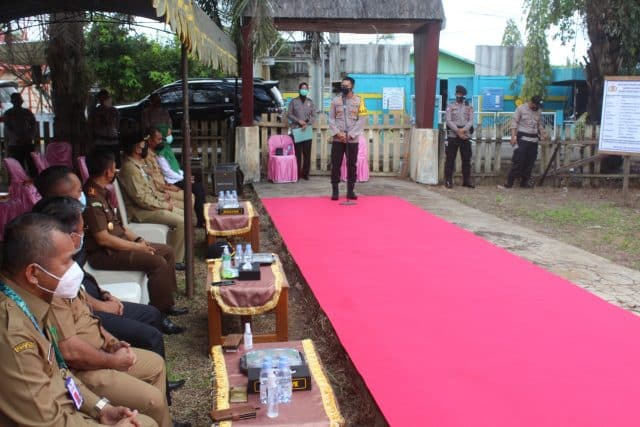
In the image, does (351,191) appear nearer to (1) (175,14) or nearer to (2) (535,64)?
(1) (175,14)

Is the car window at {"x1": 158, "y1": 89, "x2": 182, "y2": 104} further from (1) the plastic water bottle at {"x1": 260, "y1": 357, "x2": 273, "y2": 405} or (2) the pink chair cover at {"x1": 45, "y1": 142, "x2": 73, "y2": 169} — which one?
(1) the plastic water bottle at {"x1": 260, "y1": 357, "x2": 273, "y2": 405}

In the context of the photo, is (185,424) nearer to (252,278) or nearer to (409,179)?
(252,278)

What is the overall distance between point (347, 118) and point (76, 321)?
6532 mm

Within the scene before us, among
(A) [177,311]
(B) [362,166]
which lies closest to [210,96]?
(B) [362,166]

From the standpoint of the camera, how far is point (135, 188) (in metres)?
5.80

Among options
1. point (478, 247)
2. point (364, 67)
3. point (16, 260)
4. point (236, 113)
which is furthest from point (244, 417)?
point (364, 67)

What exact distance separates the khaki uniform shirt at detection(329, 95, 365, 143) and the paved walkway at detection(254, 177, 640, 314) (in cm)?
120

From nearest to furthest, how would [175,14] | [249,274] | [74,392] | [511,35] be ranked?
[74,392], [175,14], [249,274], [511,35]

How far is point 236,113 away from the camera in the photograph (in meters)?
13.1

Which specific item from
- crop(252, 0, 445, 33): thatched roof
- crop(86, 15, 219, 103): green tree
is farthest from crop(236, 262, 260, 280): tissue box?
crop(86, 15, 219, 103): green tree

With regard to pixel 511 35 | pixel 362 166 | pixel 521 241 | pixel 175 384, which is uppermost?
pixel 511 35

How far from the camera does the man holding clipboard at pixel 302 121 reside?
11.1 metres

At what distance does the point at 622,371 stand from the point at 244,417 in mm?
2225

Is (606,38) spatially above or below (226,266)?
above
